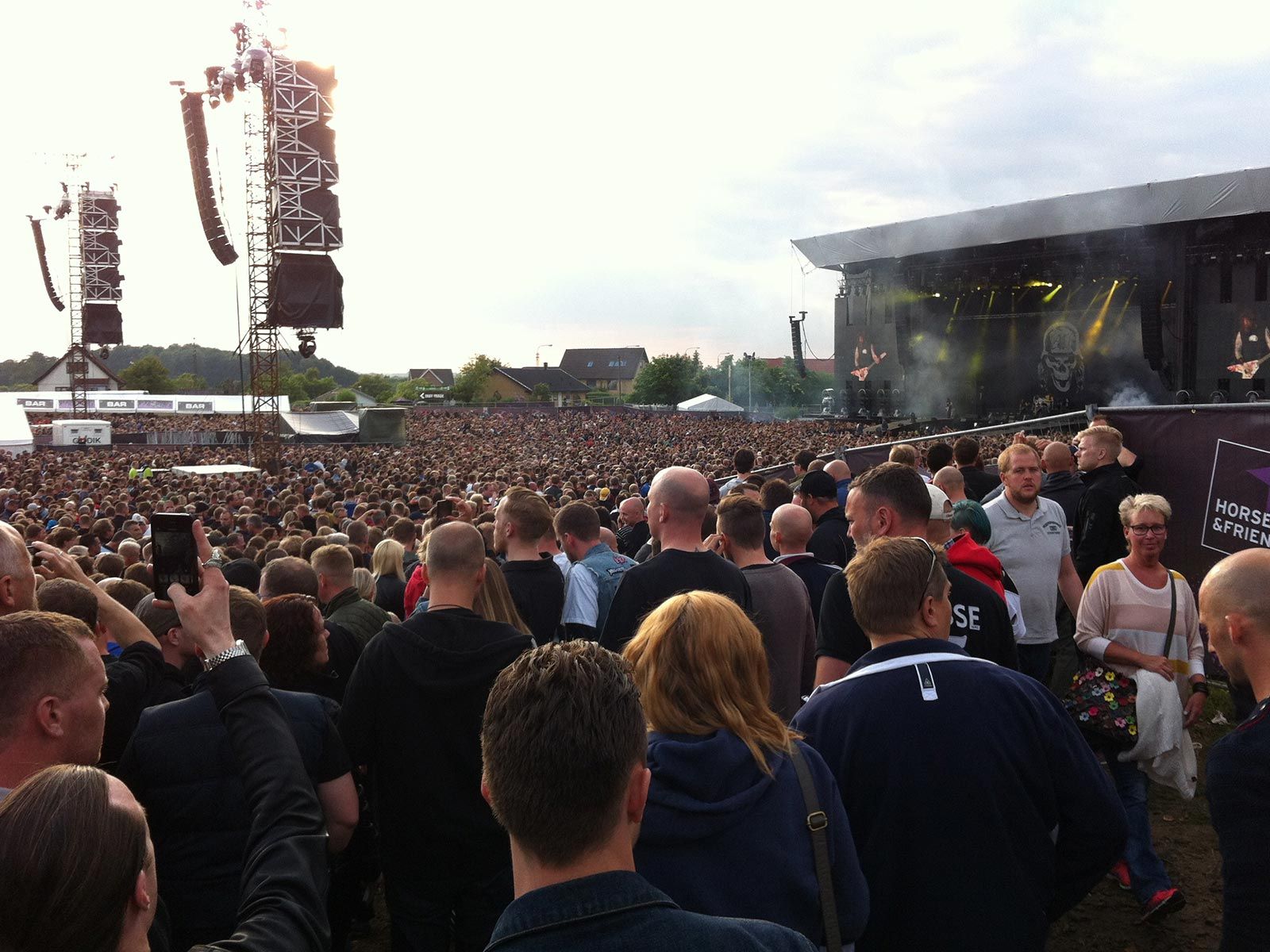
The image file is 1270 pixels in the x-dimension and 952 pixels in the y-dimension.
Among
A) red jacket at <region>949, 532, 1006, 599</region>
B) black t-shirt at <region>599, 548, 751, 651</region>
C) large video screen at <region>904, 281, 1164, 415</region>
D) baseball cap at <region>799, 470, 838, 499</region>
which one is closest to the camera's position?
black t-shirt at <region>599, 548, 751, 651</region>

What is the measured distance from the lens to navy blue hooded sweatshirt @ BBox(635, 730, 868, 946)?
204cm

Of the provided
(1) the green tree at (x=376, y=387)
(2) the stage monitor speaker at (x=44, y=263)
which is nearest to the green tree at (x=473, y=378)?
(1) the green tree at (x=376, y=387)

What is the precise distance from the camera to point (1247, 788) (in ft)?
7.83

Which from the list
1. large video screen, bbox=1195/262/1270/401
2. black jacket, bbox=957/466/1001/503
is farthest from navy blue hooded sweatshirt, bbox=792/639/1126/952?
large video screen, bbox=1195/262/1270/401

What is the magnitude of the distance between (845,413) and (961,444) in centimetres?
3052

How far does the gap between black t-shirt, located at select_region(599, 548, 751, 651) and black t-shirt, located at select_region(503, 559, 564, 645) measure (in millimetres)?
934

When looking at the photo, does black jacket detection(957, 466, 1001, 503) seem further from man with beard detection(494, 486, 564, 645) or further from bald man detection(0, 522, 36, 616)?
bald man detection(0, 522, 36, 616)

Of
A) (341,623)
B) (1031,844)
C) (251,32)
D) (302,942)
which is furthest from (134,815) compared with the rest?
(251,32)

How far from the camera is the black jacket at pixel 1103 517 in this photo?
620 centimetres

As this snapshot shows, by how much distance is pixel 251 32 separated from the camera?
31969 mm

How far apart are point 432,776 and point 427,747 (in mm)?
102

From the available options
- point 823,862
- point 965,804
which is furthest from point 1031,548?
point 823,862

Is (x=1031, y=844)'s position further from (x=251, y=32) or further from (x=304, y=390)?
(x=304, y=390)

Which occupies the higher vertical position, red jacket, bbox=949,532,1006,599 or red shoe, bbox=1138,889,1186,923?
red jacket, bbox=949,532,1006,599
